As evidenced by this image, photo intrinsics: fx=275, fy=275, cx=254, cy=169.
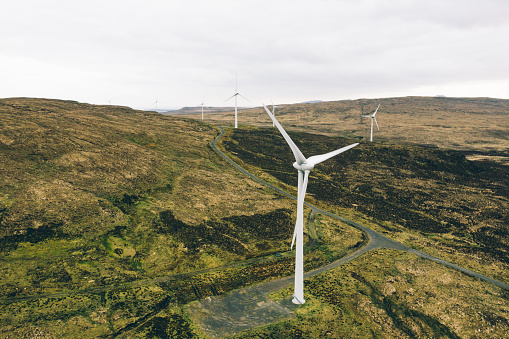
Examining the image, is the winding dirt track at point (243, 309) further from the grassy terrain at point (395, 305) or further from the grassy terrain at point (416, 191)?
the grassy terrain at point (416, 191)

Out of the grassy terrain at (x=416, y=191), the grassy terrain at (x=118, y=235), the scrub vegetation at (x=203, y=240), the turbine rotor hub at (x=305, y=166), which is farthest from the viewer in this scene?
the grassy terrain at (x=416, y=191)

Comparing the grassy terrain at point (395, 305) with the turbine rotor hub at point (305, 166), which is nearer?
the turbine rotor hub at point (305, 166)

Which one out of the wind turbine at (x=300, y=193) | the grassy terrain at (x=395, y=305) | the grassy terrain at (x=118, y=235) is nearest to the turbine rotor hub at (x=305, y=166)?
the wind turbine at (x=300, y=193)

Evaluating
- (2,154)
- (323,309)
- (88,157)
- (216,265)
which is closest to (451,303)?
(323,309)

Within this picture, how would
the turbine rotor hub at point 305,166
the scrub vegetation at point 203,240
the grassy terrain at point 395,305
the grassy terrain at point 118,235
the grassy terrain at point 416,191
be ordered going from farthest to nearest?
the grassy terrain at point 416,191, the scrub vegetation at point 203,240, the grassy terrain at point 118,235, the grassy terrain at point 395,305, the turbine rotor hub at point 305,166

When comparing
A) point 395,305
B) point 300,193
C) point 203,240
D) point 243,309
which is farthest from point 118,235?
point 395,305

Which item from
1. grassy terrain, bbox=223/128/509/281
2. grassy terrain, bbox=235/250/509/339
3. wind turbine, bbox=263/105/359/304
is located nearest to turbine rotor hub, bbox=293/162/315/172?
wind turbine, bbox=263/105/359/304

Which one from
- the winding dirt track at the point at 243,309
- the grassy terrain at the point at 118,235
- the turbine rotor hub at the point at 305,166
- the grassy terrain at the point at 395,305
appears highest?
the turbine rotor hub at the point at 305,166

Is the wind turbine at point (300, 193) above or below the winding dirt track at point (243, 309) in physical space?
above
